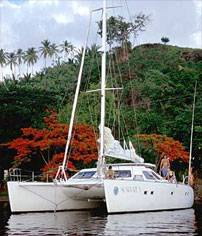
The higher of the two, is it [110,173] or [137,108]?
[137,108]

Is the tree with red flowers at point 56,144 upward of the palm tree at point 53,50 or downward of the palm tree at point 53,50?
downward

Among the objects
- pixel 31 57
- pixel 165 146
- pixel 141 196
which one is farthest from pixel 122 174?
pixel 31 57

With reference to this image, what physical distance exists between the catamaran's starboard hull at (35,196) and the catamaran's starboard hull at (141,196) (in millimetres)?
2578

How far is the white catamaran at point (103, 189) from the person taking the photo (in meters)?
17.8

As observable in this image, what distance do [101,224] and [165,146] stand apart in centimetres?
1334

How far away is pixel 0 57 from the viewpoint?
65.4 meters

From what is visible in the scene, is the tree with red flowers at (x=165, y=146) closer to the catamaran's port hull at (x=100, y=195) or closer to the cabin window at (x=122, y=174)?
the catamaran's port hull at (x=100, y=195)

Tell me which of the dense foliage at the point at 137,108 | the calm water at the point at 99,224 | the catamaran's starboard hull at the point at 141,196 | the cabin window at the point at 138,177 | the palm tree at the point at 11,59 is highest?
the palm tree at the point at 11,59

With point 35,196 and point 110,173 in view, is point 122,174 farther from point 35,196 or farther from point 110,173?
point 35,196

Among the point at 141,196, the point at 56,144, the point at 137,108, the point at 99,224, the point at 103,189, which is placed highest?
the point at 137,108

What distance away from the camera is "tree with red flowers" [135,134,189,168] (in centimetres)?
2828

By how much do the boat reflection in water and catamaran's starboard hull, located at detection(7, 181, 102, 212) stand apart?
1.66 ft

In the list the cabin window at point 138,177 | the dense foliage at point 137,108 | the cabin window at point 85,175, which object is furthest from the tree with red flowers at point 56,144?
the cabin window at point 138,177

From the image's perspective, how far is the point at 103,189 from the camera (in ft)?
61.9
